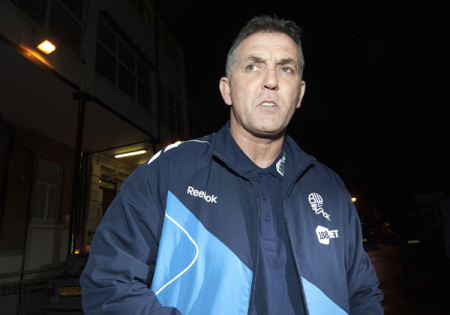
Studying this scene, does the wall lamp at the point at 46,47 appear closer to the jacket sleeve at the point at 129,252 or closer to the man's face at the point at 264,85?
the man's face at the point at 264,85

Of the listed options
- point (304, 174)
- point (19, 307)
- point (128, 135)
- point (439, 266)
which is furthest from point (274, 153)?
point (439, 266)

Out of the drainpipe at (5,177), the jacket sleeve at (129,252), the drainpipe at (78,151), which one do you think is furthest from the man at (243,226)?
the drainpipe at (5,177)

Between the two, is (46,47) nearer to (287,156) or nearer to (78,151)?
(78,151)

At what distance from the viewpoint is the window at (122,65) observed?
380 inches

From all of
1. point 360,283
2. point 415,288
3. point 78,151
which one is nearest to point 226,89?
point 360,283

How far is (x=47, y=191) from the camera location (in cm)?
947

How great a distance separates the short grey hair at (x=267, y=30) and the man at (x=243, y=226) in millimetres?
16

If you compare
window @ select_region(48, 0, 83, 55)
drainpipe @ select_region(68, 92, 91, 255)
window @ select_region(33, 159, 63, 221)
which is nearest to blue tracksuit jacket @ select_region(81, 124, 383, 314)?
drainpipe @ select_region(68, 92, 91, 255)

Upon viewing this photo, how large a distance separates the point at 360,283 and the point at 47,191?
10482 millimetres

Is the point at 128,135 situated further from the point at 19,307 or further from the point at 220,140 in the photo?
the point at 220,140

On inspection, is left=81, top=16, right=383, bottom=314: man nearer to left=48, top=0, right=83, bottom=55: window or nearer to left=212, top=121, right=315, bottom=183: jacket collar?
left=212, top=121, right=315, bottom=183: jacket collar

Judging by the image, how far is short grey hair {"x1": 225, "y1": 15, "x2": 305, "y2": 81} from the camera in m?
1.88

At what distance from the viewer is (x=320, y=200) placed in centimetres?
162

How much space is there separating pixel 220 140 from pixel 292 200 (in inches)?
21.7
